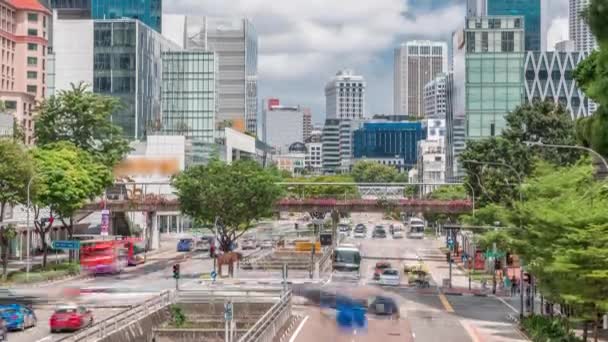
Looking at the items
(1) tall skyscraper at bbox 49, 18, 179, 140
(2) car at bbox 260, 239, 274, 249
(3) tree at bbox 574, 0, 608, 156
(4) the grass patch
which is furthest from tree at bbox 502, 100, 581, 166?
(1) tall skyscraper at bbox 49, 18, 179, 140

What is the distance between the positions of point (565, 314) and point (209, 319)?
19.9 m

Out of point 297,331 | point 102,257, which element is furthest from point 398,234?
point 297,331

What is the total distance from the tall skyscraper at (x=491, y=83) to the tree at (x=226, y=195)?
7993cm

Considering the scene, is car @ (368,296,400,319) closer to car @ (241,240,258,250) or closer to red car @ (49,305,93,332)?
red car @ (49,305,93,332)

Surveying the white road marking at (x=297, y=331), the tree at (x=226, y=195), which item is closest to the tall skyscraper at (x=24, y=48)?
the tree at (x=226, y=195)

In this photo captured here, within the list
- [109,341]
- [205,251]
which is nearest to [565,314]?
[109,341]

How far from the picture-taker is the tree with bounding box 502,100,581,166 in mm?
89125

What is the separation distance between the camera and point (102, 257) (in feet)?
302

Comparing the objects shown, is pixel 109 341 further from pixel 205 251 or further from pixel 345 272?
pixel 205 251

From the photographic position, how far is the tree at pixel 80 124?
348ft

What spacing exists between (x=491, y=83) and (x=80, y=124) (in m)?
88.2

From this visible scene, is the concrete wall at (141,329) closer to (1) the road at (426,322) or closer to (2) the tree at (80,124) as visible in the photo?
(1) the road at (426,322)

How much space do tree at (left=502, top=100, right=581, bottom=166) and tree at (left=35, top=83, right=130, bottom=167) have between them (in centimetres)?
4158

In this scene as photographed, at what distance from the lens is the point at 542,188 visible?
56.8m
